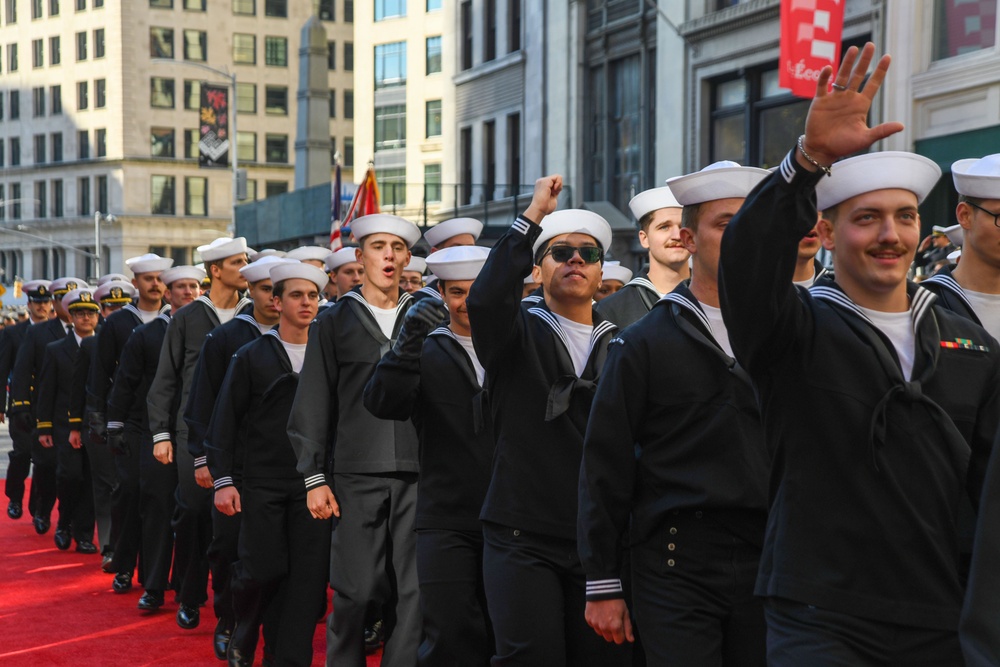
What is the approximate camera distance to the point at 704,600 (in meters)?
4.80

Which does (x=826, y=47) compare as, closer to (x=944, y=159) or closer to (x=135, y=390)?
(x=944, y=159)

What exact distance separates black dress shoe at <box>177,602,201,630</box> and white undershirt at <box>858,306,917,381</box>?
22.8 feet

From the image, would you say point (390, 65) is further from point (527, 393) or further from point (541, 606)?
point (541, 606)

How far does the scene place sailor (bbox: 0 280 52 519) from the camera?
1647 cm

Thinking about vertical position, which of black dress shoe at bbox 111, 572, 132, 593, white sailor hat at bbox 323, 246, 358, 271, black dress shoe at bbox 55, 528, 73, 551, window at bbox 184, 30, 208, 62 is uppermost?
window at bbox 184, 30, 208, 62

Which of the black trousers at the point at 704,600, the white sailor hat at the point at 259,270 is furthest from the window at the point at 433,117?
the black trousers at the point at 704,600

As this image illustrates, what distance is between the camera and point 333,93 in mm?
100875

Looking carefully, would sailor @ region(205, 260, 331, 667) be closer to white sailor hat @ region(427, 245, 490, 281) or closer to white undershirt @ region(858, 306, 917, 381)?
white sailor hat @ region(427, 245, 490, 281)

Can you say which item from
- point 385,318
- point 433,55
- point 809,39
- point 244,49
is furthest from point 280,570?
point 244,49

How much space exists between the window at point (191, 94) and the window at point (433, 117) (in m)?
47.3

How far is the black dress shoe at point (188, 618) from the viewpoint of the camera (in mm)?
10062

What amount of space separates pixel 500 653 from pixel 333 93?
319ft

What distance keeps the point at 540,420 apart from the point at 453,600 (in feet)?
3.35

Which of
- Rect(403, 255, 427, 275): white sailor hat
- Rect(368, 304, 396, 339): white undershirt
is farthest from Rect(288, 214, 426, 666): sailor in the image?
Rect(403, 255, 427, 275): white sailor hat
